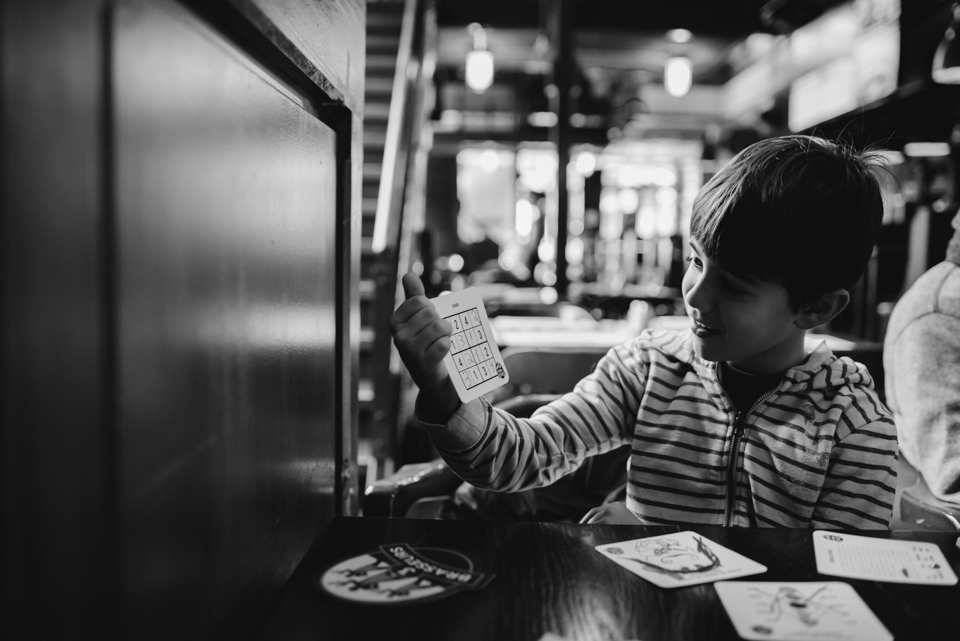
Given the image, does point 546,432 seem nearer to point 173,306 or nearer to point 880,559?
point 880,559

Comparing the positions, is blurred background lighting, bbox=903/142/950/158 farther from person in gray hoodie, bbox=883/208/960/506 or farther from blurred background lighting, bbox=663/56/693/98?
person in gray hoodie, bbox=883/208/960/506

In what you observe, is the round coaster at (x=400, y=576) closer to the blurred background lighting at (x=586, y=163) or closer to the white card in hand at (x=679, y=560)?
the white card in hand at (x=679, y=560)

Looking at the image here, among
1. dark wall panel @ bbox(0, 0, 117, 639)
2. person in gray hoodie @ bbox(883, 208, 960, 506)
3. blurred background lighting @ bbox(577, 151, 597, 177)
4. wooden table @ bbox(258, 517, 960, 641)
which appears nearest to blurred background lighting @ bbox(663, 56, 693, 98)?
blurred background lighting @ bbox(577, 151, 597, 177)

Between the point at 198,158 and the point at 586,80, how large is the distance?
36.4 ft

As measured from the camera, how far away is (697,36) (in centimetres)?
916

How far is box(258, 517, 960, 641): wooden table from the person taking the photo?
688mm

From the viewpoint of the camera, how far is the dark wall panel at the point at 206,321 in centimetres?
49

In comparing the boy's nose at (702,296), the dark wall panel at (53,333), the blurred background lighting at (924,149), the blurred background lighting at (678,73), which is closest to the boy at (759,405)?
the boy's nose at (702,296)

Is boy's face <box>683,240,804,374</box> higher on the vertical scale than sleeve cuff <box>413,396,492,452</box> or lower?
higher

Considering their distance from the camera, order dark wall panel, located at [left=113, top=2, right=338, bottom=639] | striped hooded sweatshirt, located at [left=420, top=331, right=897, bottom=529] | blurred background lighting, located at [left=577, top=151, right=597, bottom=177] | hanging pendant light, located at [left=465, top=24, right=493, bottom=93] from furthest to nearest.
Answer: blurred background lighting, located at [left=577, top=151, right=597, bottom=177] → hanging pendant light, located at [left=465, top=24, right=493, bottom=93] → striped hooded sweatshirt, located at [left=420, top=331, right=897, bottom=529] → dark wall panel, located at [left=113, top=2, right=338, bottom=639]

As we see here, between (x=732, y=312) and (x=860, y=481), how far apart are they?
1.03 feet

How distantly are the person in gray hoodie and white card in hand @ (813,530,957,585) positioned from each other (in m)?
0.47

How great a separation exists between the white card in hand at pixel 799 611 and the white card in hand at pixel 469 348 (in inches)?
14.6

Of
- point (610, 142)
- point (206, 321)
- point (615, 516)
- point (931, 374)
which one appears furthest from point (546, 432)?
point (610, 142)
